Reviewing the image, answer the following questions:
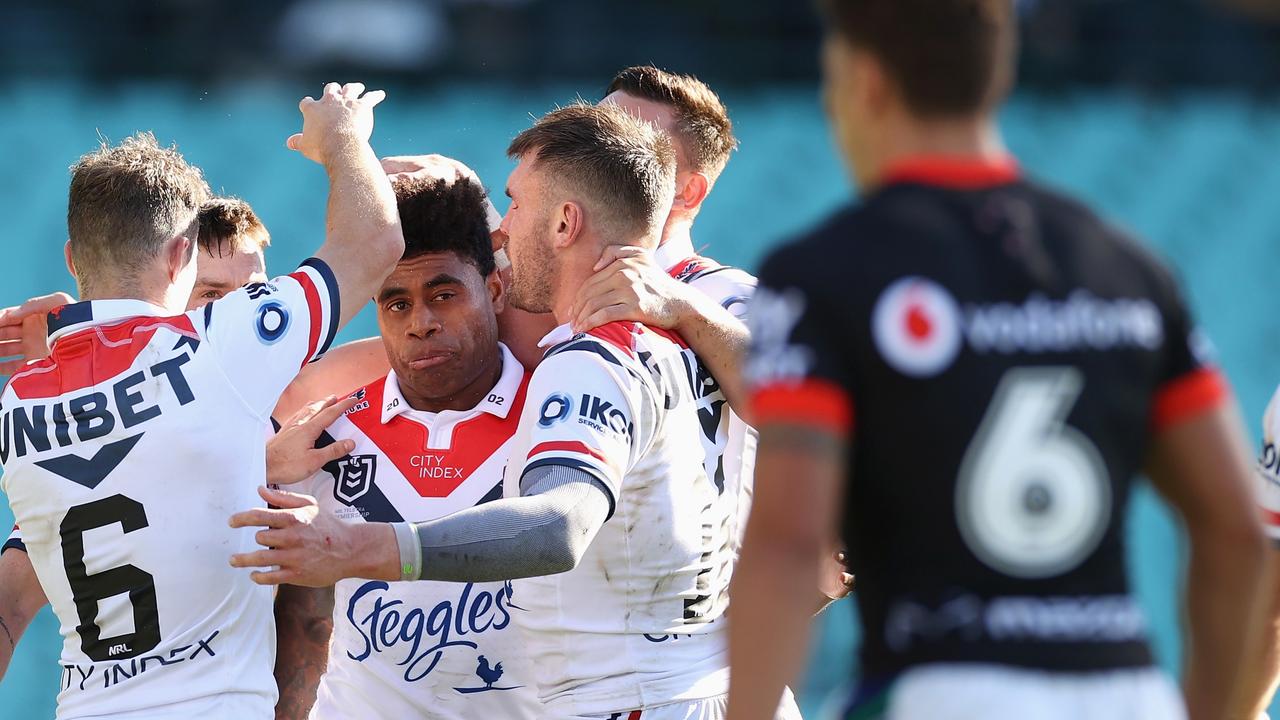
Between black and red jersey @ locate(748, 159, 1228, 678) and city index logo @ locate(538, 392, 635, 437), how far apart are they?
1.24 m

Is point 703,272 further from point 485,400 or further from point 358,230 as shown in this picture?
point 358,230

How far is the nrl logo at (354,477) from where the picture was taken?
462cm

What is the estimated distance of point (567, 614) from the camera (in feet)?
13.4

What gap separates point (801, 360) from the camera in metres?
2.25

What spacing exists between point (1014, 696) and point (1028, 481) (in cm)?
32

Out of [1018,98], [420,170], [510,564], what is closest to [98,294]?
[420,170]

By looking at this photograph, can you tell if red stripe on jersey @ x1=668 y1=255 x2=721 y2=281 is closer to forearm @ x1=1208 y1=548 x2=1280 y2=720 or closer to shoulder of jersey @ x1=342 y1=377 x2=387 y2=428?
shoulder of jersey @ x1=342 y1=377 x2=387 y2=428

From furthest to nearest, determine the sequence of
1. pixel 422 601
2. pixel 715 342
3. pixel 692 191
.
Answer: pixel 692 191
pixel 422 601
pixel 715 342

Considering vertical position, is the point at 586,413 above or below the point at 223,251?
below

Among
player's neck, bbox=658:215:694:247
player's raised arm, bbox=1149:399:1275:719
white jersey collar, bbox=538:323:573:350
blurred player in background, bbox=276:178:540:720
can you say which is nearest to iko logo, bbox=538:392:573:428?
white jersey collar, bbox=538:323:573:350

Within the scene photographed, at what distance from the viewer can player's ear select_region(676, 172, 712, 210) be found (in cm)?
538

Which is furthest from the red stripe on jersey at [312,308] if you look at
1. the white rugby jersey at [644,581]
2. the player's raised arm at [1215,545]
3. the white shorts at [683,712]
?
the player's raised arm at [1215,545]

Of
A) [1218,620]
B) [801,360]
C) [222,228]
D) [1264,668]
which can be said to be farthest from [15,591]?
[1264,668]

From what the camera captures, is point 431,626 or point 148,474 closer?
point 148,474
